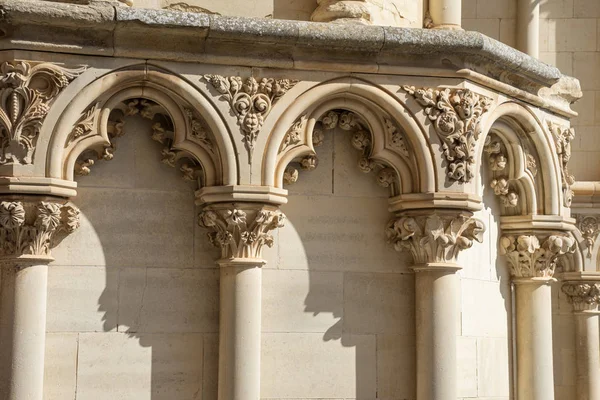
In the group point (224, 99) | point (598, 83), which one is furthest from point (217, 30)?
point (598, 83)

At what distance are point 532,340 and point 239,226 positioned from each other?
3.10 m

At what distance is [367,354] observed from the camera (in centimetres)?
1014

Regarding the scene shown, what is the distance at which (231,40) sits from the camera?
Result: 957cm

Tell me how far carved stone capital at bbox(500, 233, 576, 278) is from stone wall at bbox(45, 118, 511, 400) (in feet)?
3.67

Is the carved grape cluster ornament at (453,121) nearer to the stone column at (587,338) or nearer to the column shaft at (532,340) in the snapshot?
the column shaft at (532,340)

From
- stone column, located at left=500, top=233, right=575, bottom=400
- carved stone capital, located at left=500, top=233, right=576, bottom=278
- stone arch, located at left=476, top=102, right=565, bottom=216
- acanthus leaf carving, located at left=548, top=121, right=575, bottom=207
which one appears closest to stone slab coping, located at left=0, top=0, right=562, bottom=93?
stone arch, located at left=476, top=102, right=565, bottom=216

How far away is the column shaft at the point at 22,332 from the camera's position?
917cm

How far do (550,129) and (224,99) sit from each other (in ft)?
10.1

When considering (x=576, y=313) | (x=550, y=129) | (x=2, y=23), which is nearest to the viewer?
(x=2, y=23)

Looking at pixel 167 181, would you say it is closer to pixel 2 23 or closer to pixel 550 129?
pixel 2 23

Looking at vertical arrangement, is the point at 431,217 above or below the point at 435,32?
below

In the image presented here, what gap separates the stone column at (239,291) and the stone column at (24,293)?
1166mm

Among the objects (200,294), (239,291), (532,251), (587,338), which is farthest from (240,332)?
(587,338)

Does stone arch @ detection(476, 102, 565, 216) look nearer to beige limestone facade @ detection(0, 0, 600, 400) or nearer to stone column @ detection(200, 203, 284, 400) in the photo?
beige limestone facade @ detection(0, 0, 600, 400)
